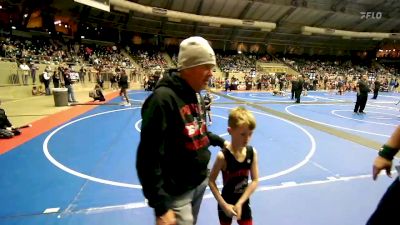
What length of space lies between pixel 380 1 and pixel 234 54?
69.2 feet

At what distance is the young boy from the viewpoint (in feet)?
7.91

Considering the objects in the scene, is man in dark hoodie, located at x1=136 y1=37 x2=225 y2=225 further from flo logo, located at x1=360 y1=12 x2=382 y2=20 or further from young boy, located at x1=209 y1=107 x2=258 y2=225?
flo logo, located at x1=360 y1=12 x2=382 y2=20

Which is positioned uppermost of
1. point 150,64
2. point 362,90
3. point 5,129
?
point 150,64

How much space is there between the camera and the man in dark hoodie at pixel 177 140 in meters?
1.66

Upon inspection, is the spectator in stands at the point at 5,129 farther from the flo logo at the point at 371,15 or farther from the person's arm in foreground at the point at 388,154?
the flo logo at the point at 371,15

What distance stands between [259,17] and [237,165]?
38902mm

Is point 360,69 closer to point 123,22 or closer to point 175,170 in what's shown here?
point 123,22

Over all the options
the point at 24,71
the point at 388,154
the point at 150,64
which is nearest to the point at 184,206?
the point at 388,154

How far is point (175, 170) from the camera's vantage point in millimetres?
1849

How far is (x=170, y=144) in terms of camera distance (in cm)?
180

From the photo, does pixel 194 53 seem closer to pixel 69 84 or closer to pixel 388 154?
pixel 388 154

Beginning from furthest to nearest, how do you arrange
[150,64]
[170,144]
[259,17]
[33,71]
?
[259,17] → [150,64] → [33,71] → [170,144]

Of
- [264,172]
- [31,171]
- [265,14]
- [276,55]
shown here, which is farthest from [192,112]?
[276,55]

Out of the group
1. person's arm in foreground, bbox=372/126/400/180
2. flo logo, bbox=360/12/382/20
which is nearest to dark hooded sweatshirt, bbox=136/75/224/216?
person's arm in foreground, bbox=372/126/400/180
